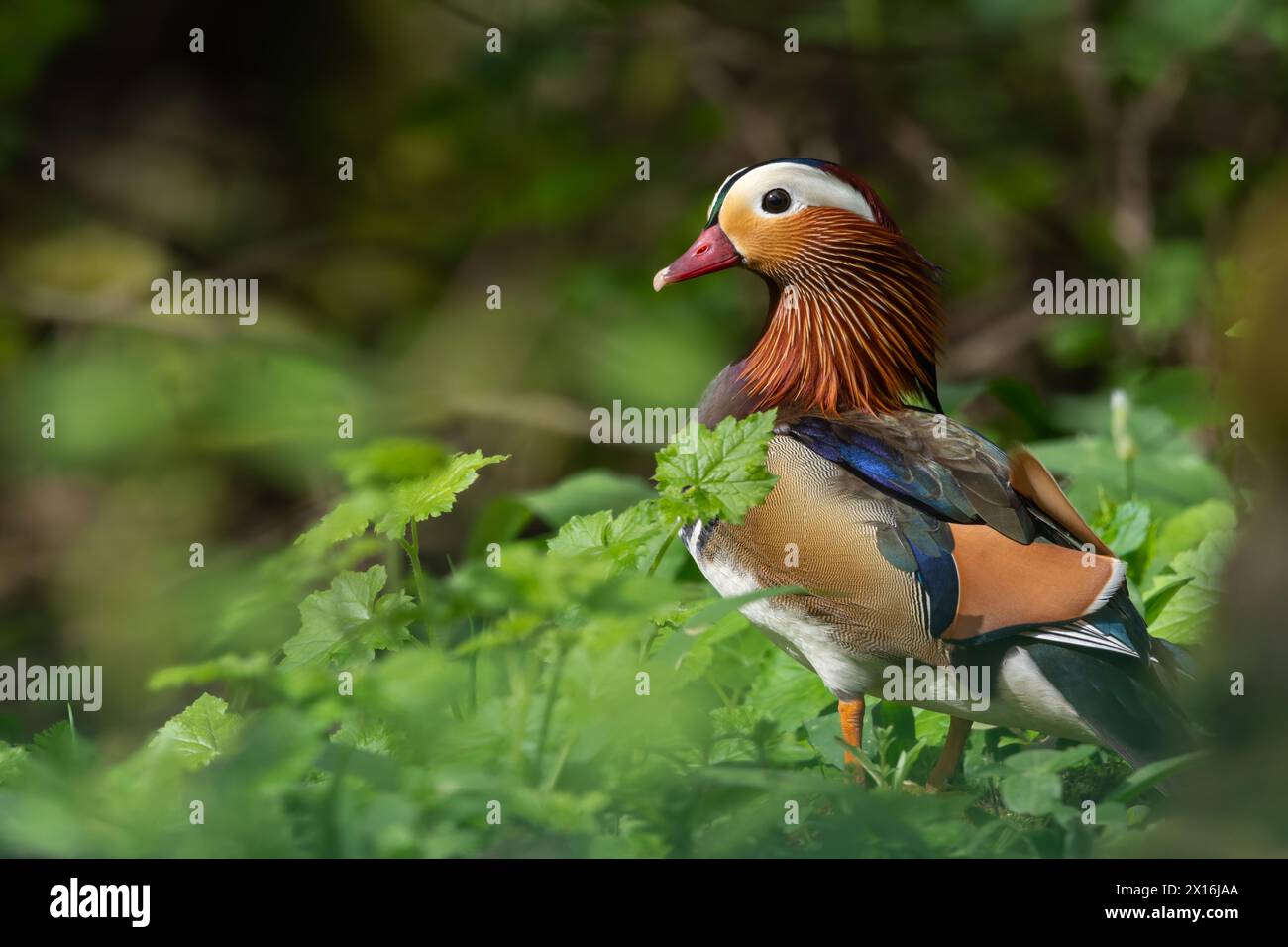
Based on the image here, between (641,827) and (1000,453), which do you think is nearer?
(641,827)

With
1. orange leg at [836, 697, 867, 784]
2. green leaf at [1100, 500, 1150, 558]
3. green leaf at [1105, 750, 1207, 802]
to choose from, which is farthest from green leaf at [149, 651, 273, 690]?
green leaf at [1100, 500, 1150, 558]

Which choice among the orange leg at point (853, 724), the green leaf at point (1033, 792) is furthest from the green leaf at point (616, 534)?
the green leaf at point (1033, 792)

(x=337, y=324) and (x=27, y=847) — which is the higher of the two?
(x=337, y=324)

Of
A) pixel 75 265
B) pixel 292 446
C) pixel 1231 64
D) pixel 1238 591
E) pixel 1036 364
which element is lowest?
pixel 1238 591

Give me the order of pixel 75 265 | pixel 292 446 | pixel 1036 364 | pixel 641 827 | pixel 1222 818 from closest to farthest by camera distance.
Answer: pixel 1222 818 → pixel 641 827 → pixel 292 446 → pixel 75 265 → pixel 1036 364

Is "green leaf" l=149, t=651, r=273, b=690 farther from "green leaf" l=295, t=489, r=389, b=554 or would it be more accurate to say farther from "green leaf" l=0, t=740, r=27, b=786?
"green leaf" l=0, t=740, r=27, b=786

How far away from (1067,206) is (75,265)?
3527mm

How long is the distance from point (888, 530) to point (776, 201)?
524 millimetres

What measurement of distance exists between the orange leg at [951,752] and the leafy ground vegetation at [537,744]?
3 cm

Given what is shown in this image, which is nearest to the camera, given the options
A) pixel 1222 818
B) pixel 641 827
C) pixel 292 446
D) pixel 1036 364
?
pixel 1222 818

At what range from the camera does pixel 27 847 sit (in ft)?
5.31

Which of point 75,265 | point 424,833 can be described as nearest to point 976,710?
point 424,833

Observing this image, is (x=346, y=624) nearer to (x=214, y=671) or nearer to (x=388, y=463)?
(x=388, y=463)
